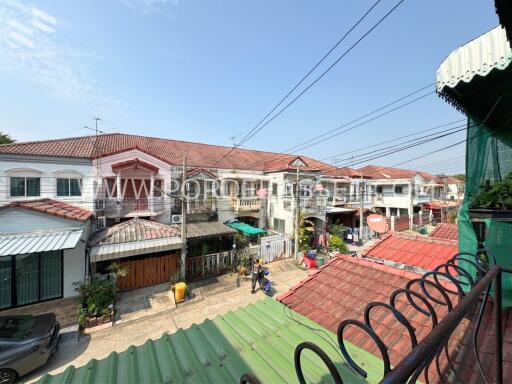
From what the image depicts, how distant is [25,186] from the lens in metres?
12.2

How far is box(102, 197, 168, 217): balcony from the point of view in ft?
A: 44.5

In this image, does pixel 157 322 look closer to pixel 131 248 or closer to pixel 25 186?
pixel 131 248

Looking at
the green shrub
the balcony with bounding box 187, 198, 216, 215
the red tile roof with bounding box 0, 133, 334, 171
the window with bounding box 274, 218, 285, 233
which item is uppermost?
the red tile roof with bounding box 0, 133, 334, 171

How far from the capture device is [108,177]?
14000 millimetres

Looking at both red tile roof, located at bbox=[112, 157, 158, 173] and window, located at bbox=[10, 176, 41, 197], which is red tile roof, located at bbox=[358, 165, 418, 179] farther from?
window, located at bbox=[10, 176, 41, 197]

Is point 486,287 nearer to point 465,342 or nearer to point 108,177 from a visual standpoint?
point 465,342

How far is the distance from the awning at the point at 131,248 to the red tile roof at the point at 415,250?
29.5ft

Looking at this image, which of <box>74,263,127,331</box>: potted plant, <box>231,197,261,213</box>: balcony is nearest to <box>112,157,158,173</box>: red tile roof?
<box>231,197,261,213</box>: balcony

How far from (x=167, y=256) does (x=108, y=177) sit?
6.42 meters

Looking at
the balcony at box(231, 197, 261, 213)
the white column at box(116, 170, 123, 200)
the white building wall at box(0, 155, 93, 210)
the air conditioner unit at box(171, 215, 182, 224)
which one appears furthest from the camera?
the balcony at box(231, 197, 261, 213)

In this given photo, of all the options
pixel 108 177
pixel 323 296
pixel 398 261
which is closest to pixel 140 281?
pixel 108 177

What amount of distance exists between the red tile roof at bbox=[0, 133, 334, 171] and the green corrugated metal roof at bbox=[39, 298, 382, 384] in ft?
43.9

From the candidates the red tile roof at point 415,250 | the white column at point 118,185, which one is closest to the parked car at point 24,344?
the white column at point 118,185

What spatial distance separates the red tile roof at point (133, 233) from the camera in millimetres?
10867
